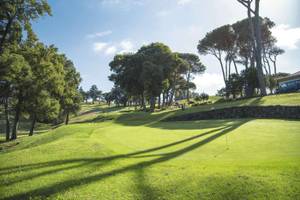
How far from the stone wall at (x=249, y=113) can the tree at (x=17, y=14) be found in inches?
639

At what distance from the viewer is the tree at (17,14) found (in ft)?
53.7

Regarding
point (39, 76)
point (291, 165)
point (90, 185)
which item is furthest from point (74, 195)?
point (39, 76)

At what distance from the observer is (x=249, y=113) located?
22078mm

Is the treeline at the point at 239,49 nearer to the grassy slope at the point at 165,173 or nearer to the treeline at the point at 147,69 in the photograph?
the treeline at the point at 147,69

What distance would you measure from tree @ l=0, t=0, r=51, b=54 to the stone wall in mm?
16240

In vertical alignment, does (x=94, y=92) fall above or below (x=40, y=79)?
above

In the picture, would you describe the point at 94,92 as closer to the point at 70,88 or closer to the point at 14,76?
the point at 70,88

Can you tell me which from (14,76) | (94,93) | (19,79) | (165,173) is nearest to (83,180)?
(165,173)

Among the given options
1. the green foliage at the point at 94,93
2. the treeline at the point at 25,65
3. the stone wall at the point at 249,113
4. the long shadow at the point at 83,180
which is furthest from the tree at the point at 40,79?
the green foliage at the point at 94,93

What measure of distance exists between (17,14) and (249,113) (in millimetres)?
22044

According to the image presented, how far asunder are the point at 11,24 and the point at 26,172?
1530 cm

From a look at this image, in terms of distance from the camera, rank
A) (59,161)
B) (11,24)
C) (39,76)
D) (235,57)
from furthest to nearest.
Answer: (235,57)
(39,76)
(11,24)
(59,161)

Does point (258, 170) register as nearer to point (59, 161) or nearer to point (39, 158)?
point (59, 161)

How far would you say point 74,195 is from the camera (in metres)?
5.39
